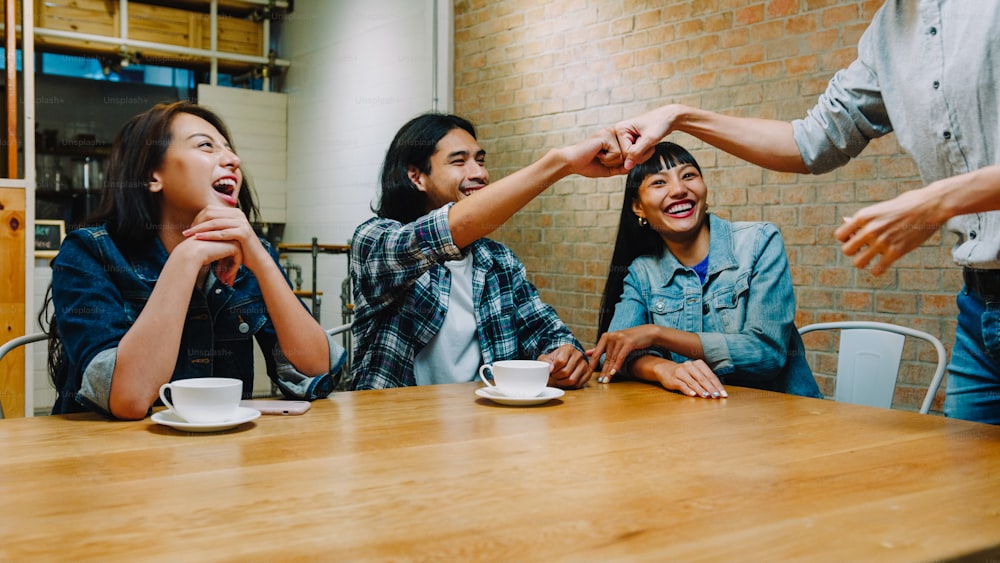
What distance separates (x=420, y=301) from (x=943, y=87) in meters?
1.16

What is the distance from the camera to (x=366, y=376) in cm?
199

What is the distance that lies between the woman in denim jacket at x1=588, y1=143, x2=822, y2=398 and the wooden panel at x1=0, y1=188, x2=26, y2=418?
8.35ft

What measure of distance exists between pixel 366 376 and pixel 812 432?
3.52 ft

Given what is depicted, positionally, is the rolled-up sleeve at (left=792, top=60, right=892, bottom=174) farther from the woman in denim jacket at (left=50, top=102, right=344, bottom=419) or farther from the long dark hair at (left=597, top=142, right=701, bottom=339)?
the woman in denim jacket at (left=50, top=102, right=344, bottom=419)

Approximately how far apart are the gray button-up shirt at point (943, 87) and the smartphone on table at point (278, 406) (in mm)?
1136

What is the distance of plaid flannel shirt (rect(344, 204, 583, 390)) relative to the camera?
181cm

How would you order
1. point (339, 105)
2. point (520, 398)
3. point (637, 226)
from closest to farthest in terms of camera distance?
1. point (520, 398)
2. point (637, 226)
3. point (339, 105)

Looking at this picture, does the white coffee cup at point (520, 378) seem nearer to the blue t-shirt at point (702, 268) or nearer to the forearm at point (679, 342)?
the forearm at point (679, 342)

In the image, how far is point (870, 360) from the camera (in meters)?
2.22

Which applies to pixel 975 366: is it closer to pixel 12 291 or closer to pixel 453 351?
pixel 453 351

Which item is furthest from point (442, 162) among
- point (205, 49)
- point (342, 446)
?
Answer: point (205, 49)

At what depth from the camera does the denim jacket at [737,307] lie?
6.22 ft

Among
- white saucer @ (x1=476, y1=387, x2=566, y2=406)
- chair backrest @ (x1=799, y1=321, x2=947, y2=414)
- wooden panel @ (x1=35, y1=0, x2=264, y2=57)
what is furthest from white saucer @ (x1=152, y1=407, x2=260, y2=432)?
wooden panel @ (x1=35, y1=0, x2=264, y2=57)

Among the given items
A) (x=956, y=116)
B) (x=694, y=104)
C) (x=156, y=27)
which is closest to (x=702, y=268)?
(x=956, y=116)
